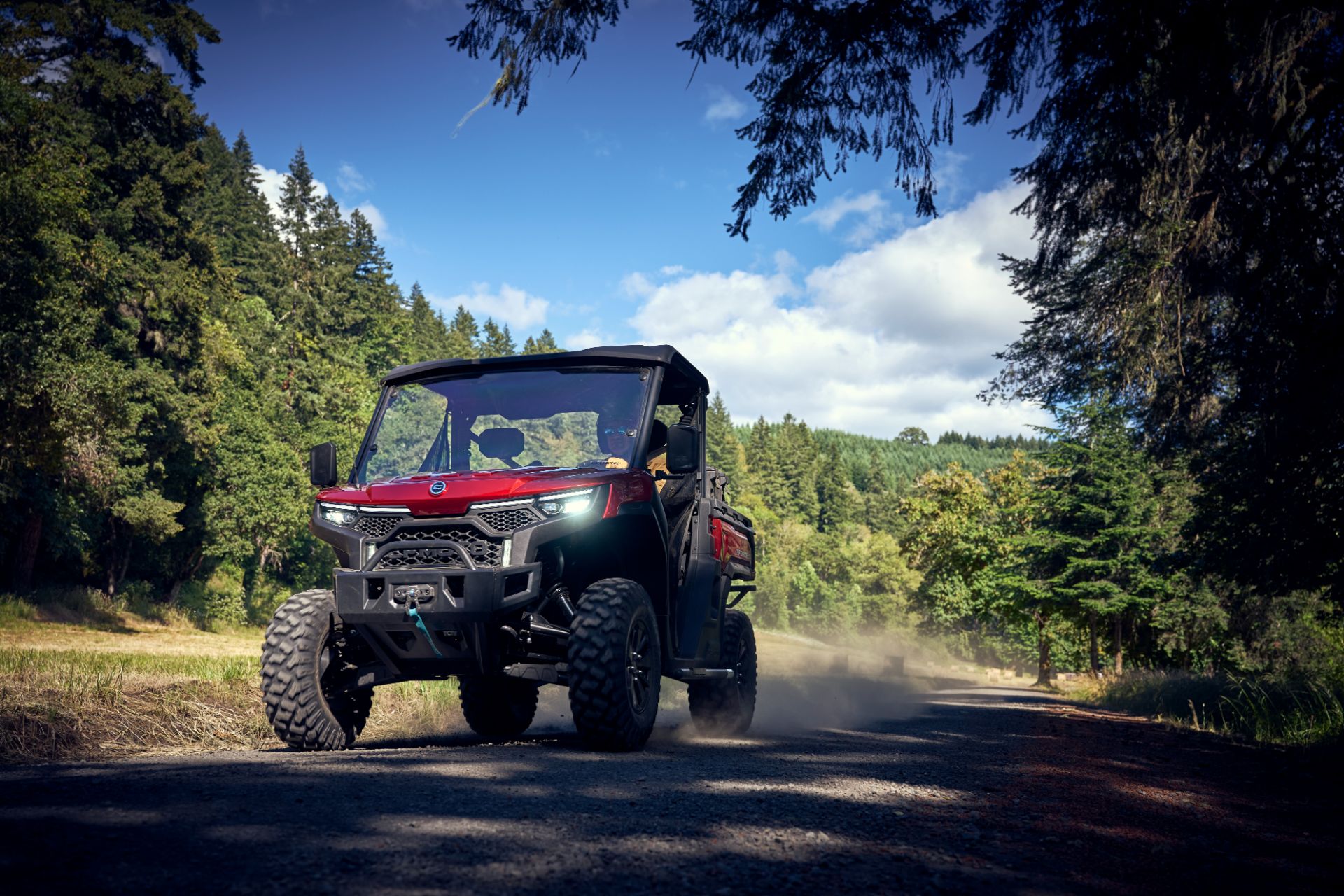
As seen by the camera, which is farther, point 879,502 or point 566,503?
point 879,502

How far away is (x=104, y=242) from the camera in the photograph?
107 ft

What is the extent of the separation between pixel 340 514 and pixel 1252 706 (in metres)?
10.2

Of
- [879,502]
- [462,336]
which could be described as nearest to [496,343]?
[462,336]

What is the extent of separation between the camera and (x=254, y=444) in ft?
150

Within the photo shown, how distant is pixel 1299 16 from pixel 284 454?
159ft

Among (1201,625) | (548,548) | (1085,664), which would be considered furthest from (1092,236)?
(1085,664)

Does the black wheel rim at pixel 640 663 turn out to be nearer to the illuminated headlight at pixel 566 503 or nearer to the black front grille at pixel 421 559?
the illuminated headlight at pixel 566 503

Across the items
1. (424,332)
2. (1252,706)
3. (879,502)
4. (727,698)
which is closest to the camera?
(727,698)

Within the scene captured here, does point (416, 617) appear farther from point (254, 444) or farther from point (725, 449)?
point (725, 449)

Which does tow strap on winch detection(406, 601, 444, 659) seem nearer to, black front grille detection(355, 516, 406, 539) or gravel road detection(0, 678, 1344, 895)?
black front grille detection(355, 516, 406, 539)

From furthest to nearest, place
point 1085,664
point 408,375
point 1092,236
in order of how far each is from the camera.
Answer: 1. point 1085,664
2. point 1092,236
3. point 408,375

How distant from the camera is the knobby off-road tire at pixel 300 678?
6.28m

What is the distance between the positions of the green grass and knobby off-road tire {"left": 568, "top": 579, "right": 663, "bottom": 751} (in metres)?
6.37

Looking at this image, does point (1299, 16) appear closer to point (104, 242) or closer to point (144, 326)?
point (104, 242)
